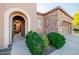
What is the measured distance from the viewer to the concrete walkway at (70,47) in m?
4.36

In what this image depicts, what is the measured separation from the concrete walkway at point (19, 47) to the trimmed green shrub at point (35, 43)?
176mm

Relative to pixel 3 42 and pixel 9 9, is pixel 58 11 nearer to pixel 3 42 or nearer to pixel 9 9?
pixel 9 9

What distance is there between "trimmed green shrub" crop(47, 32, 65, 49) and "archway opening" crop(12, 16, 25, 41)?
2.58ft

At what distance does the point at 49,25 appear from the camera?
444 cm

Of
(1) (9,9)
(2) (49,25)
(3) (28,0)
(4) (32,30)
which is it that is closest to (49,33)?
(2) (49,25)

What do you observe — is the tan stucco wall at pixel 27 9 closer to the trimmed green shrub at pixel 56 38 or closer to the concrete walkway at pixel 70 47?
the trimmed green shrub at pixel 56 38

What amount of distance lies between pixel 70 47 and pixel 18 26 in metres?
1.62

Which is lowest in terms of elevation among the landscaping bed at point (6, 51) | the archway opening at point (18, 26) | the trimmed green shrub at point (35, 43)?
the landscaping bed at point (6, 51)

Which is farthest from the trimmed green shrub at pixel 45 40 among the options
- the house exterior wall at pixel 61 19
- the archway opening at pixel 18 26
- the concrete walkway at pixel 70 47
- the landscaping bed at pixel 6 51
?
the landscaping bed at pixel 6 51

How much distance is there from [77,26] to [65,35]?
0.44 m

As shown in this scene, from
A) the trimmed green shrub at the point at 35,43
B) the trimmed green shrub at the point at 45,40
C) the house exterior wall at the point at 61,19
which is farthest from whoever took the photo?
the house exterior wall at the point at 61,19

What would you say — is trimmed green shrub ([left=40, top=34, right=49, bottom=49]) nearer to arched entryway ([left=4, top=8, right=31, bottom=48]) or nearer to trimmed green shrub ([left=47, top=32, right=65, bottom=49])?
trimmed green shrub ([left=47, top=32, right=65, bottom=49])

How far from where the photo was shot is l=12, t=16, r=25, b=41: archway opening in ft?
14.7
